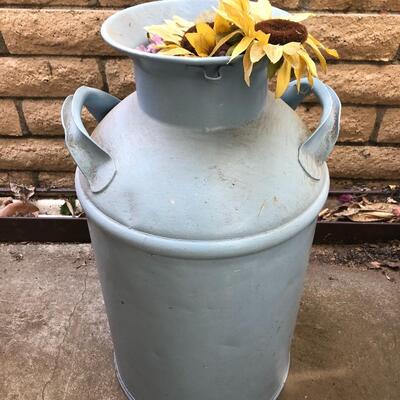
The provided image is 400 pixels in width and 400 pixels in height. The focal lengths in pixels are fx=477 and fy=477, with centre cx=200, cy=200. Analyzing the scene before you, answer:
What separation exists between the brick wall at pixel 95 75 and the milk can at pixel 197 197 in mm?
729

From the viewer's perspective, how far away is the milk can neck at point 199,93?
109 centimetres

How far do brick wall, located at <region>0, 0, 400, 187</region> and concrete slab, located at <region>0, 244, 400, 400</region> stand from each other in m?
0.44

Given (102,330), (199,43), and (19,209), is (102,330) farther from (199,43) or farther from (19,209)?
(199,43)

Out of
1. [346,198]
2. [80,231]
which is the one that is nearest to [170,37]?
[80,231]

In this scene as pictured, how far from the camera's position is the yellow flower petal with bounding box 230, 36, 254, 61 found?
3.16ft

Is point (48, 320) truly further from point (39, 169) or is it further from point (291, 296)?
point (291, 296)

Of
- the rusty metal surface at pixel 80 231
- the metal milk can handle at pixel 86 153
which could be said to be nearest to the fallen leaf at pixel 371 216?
the rusty metal surface at pixel 80 231

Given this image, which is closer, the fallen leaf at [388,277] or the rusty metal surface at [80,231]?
the fallen leaf at [388,277]

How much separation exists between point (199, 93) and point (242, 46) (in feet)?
0.61

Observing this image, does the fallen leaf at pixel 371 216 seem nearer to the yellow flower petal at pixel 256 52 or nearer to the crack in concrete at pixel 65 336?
the crack in concrete at pixel 65 336

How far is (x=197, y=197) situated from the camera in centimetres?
112

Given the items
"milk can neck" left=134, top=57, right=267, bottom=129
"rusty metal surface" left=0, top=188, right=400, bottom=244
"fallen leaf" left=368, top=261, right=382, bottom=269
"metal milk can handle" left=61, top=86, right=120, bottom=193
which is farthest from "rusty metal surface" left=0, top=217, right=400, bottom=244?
"milk can neck" left=134, top=57, right=267, bottom=129

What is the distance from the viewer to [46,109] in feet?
7.38

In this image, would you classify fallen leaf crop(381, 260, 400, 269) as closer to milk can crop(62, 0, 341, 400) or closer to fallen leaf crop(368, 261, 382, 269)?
fallen leaf crop(368, 261, 382, 269)
